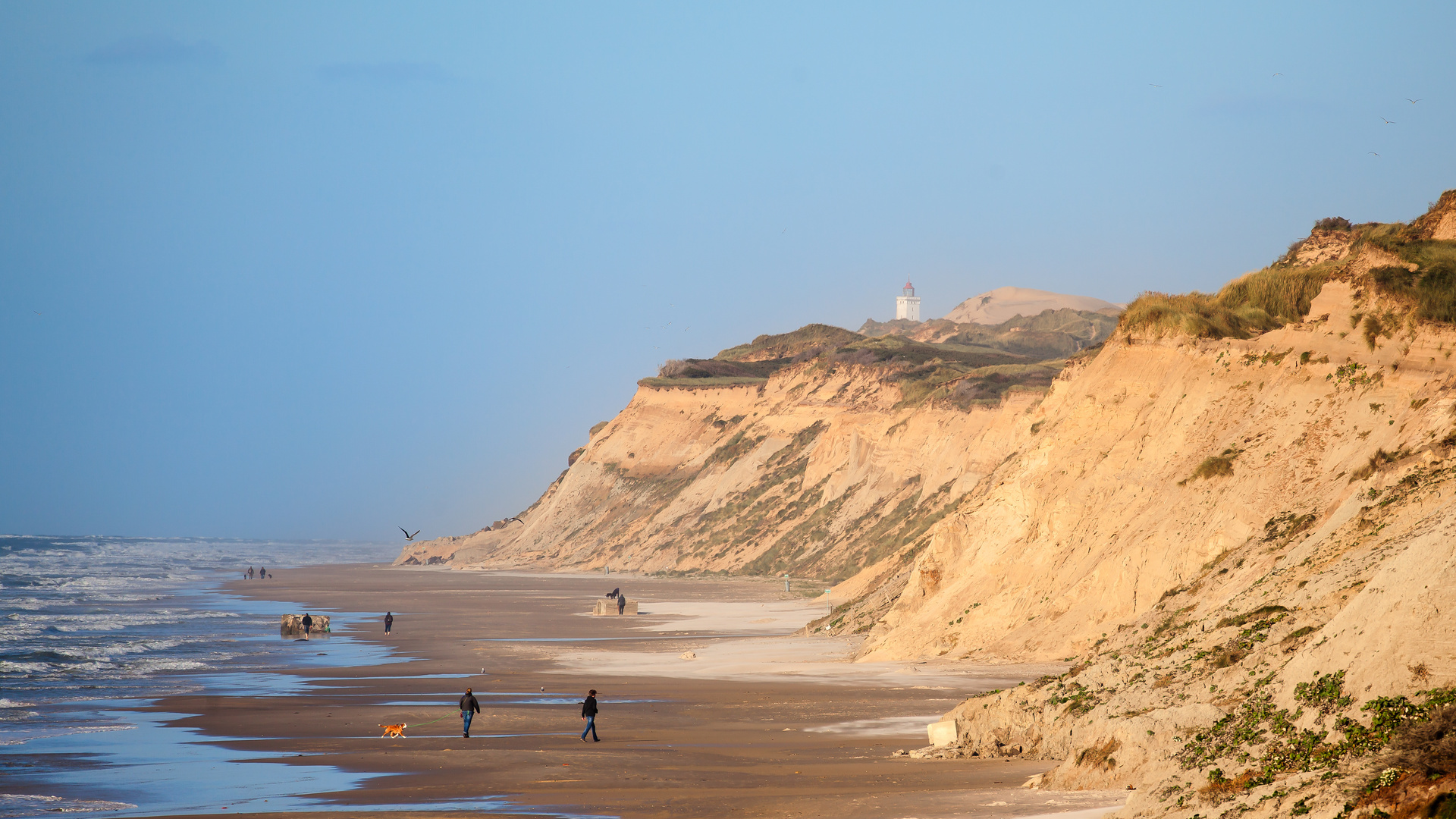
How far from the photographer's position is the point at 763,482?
9231 centimetres

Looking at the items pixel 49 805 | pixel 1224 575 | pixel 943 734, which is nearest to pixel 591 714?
pixel 943 734

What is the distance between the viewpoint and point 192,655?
35.7m

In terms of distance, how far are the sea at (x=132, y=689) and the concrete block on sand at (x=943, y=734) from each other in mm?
7602

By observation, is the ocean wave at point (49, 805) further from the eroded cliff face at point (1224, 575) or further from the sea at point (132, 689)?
the eroded cliff face at point (1224, 575)

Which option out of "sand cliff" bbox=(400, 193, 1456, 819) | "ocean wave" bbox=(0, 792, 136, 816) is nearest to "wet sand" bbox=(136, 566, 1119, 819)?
"sand cliff" bbox=(400, 193, 1456, 819)

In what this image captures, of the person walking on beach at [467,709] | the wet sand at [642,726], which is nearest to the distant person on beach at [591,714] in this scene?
the wet sand at [642,726]

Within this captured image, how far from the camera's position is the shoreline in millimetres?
14727

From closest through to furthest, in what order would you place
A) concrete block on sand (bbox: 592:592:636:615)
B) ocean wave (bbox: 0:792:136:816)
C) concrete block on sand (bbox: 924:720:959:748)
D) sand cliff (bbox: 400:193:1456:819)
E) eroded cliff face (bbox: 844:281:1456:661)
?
sand cliff (bbox: 400:193:1456:819), ocean wave (bbox: 0:792:136:816), concrete block on sand (bbox: 924:720:959:748), eroded cliff face (bbox: 844:281:1456:661), concrete block on sand (bbox: 592:592:636:615)

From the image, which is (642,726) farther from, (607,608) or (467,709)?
(607,608)

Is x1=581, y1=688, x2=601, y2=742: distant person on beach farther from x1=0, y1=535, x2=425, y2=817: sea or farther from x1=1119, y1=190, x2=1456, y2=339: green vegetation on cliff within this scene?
x1=1119, y1=190, x2=1456, y2=339: green vegetation on cliff

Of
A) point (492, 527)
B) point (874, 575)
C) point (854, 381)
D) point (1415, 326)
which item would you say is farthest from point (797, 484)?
point (1415, 326)

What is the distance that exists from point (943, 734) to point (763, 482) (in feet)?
247

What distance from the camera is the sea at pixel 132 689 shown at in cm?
1622

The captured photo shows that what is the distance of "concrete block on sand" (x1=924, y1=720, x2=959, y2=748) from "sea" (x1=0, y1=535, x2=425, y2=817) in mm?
7602
